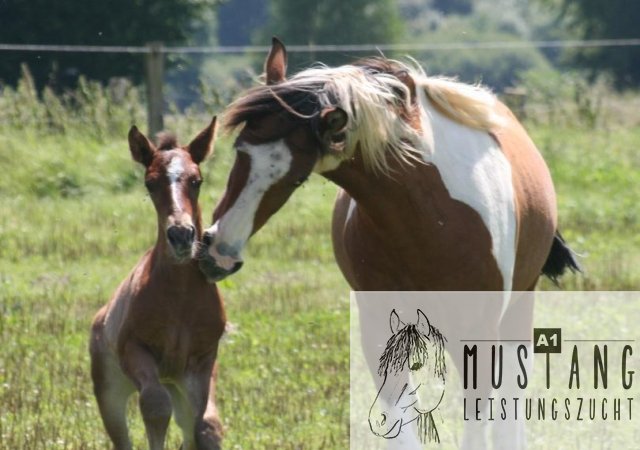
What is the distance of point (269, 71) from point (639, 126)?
1790 cm

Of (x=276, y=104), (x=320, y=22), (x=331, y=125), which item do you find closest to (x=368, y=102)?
(x=331, y=125)

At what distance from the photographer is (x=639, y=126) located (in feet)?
75.6

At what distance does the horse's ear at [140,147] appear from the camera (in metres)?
6.33

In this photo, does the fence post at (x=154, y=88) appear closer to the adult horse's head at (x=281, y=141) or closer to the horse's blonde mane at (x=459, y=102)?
the horse's blonde mane at (x=459, y=102)

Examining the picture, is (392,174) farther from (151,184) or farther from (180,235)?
(151,184)

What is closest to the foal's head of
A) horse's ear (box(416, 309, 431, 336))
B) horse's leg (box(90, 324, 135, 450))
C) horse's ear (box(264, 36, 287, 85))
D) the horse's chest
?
the horse's chest

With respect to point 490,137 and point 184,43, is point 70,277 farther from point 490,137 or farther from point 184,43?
point 184,43

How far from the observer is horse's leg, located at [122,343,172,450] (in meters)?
6.10

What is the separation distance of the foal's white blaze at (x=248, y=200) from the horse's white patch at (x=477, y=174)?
78cm

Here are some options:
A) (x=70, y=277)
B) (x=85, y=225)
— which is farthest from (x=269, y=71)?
(x=85, y=225)

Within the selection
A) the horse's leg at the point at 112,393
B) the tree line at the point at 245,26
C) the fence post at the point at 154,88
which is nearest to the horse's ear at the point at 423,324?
the horse's leg at the point at 112,393

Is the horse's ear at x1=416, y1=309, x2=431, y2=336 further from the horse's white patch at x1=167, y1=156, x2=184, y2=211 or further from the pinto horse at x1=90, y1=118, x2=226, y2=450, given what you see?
the horse's white patch at x1=167, y1=156, x2=184, y2=211

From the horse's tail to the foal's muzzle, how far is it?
7.82 feet

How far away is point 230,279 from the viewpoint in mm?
11664
